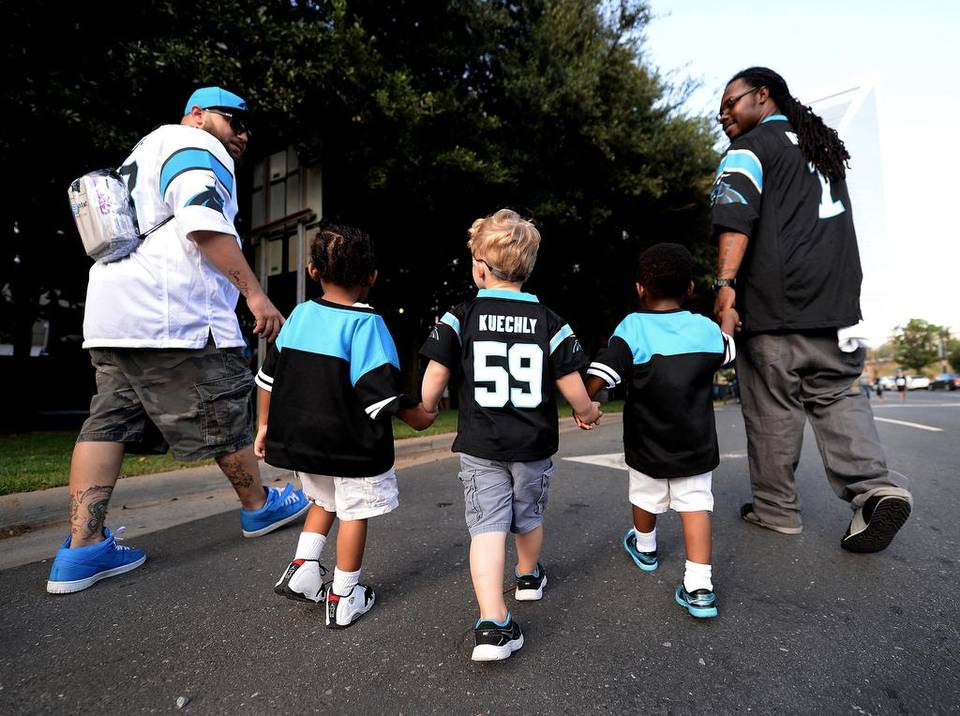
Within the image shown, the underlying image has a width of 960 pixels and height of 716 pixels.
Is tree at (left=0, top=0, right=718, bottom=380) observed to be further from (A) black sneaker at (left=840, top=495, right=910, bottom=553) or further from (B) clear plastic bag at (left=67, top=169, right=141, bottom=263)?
(A) black sneaker at (left=840, top=495, right=910, bottom=553)

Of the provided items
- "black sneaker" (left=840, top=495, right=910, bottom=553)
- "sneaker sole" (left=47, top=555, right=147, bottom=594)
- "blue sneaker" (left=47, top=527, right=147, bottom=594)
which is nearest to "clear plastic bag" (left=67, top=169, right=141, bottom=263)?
"blue sneaker" (left=47, top=527, right=147, bottom=594)

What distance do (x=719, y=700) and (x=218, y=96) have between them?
310cm

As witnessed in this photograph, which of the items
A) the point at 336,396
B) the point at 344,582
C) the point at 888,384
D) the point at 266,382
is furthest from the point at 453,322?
the point at 888,384

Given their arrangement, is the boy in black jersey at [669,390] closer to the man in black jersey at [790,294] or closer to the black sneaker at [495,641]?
the man in black jersey at [790,294]

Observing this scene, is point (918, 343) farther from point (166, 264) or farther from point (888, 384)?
point (166, 264)

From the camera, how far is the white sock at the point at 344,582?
1.88 metres

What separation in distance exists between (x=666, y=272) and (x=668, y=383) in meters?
0.45

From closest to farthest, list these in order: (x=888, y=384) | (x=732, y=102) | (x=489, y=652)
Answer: (x=489, y=652)
(x=732, y=102)
(x=888, y=384)

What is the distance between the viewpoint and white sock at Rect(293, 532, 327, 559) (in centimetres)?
204

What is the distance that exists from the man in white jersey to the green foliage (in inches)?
3863

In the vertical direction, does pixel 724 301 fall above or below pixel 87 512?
above

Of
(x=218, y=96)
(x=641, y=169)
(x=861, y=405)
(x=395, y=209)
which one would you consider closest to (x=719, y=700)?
(x=861, y=405)

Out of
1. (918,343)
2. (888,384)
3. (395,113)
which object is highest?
(395,113)

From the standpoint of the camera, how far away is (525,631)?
71.5 inches
